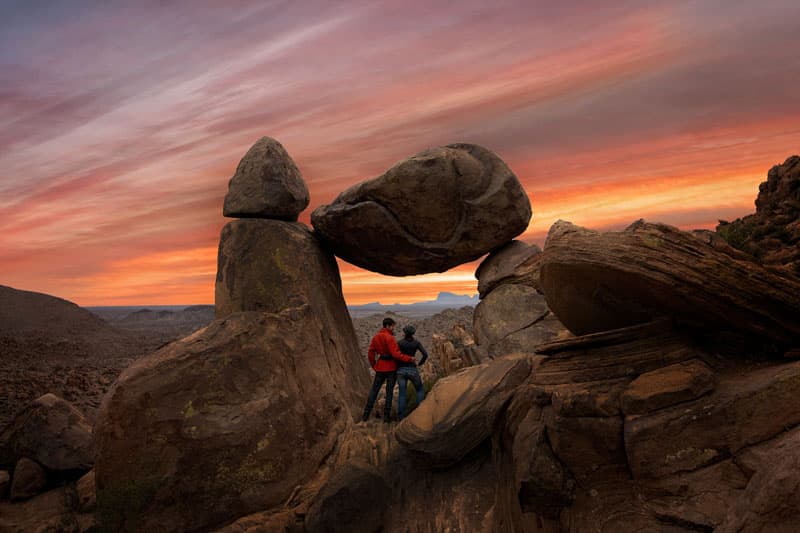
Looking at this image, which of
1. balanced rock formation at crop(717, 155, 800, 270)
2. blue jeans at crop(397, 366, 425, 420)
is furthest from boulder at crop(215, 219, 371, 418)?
balanced rock formation at crop(717, 155, 800, 270)

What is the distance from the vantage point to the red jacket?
42.5ft

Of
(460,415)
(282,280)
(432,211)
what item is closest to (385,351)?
(460,415)

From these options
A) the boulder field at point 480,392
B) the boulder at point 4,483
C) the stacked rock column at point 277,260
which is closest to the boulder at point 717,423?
the boulder field at point 480,392

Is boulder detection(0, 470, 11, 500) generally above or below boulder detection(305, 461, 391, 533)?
above

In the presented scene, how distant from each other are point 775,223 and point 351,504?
10201 mm

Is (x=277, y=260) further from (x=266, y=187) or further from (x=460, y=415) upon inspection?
(x=460, y=415)

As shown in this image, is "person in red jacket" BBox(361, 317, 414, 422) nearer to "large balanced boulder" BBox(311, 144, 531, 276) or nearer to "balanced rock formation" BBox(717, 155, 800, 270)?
"large balanced boulder" BBox(311, 144, 531, 276)

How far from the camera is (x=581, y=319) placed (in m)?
9.16

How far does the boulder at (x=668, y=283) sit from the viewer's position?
24.9 feet

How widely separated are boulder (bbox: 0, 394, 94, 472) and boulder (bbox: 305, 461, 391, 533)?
7.02 m

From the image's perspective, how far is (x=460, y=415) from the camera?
404 inches

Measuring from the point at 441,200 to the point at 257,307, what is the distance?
6078 millimetres

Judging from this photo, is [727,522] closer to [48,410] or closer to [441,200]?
[441,200]

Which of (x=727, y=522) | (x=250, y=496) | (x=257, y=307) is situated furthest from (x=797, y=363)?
(x=257, y=307)
